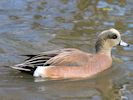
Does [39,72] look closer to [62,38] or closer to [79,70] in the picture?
[79,70]

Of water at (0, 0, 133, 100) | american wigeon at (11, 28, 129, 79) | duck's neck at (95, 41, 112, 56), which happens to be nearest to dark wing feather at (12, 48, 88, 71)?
american wigeon at (11, 28, 129, 79)

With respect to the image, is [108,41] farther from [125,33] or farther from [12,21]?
[12,21]

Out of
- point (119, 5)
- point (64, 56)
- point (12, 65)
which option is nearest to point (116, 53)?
point (64, 56)

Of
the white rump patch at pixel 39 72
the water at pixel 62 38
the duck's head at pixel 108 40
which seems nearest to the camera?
the water at pixel 62 38

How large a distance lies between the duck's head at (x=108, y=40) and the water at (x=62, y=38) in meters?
0.38

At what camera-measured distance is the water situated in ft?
27.4

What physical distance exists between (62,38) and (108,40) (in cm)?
141

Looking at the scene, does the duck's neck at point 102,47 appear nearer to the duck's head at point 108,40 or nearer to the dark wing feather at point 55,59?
the duck's head at point 108,40

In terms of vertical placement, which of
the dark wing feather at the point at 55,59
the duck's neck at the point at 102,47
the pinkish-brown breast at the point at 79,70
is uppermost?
the duck's neck at the point at 102,47

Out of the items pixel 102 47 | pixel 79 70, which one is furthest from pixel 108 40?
pixel 79 70

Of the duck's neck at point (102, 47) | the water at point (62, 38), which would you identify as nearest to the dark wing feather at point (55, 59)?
the water at point (62, 38)

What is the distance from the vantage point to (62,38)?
10688mm

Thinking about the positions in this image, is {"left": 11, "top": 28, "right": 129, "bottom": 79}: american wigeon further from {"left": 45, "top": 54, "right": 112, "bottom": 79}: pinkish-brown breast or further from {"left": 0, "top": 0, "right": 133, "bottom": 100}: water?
{"left": 0, "top": 0, "right": 133, "bottom": 100}: water

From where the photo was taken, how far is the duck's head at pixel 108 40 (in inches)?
373
